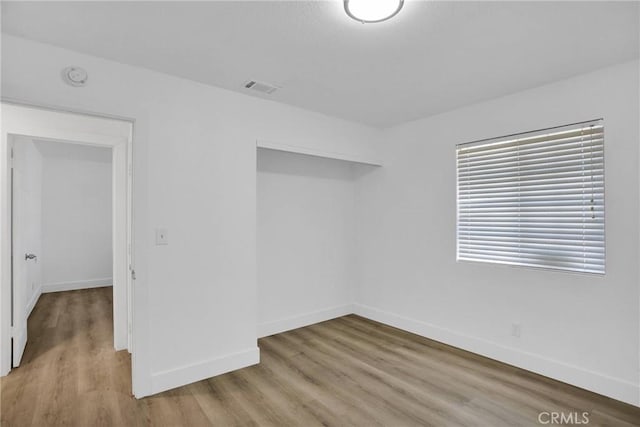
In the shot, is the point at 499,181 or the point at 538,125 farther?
the point at 499,181

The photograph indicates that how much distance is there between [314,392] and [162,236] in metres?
1.73

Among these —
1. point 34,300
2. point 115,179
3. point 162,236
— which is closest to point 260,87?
point 162,236

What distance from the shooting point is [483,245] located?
3303 millimetres

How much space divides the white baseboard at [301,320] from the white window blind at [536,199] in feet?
5.97

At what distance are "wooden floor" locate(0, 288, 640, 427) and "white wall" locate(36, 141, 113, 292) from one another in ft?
11.4

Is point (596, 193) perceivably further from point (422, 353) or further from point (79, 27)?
point (79, 27)

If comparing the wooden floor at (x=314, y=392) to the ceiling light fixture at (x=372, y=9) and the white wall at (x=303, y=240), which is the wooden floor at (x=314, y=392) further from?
the ceiling light fixture at (x=372, y=9)

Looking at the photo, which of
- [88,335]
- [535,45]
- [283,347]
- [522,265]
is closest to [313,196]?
[283,347]

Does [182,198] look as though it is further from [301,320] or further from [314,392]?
[301,320]

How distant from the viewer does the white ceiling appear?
1.81m

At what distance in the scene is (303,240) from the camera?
13.8 feet

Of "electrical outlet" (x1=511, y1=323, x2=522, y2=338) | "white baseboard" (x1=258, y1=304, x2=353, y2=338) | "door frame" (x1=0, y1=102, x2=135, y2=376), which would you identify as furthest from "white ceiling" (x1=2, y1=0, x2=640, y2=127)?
"white baseboard" (x1=258, y1=304, x2=353, y2=338)

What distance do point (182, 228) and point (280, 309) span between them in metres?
1.76

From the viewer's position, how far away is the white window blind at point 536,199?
2615 mm
